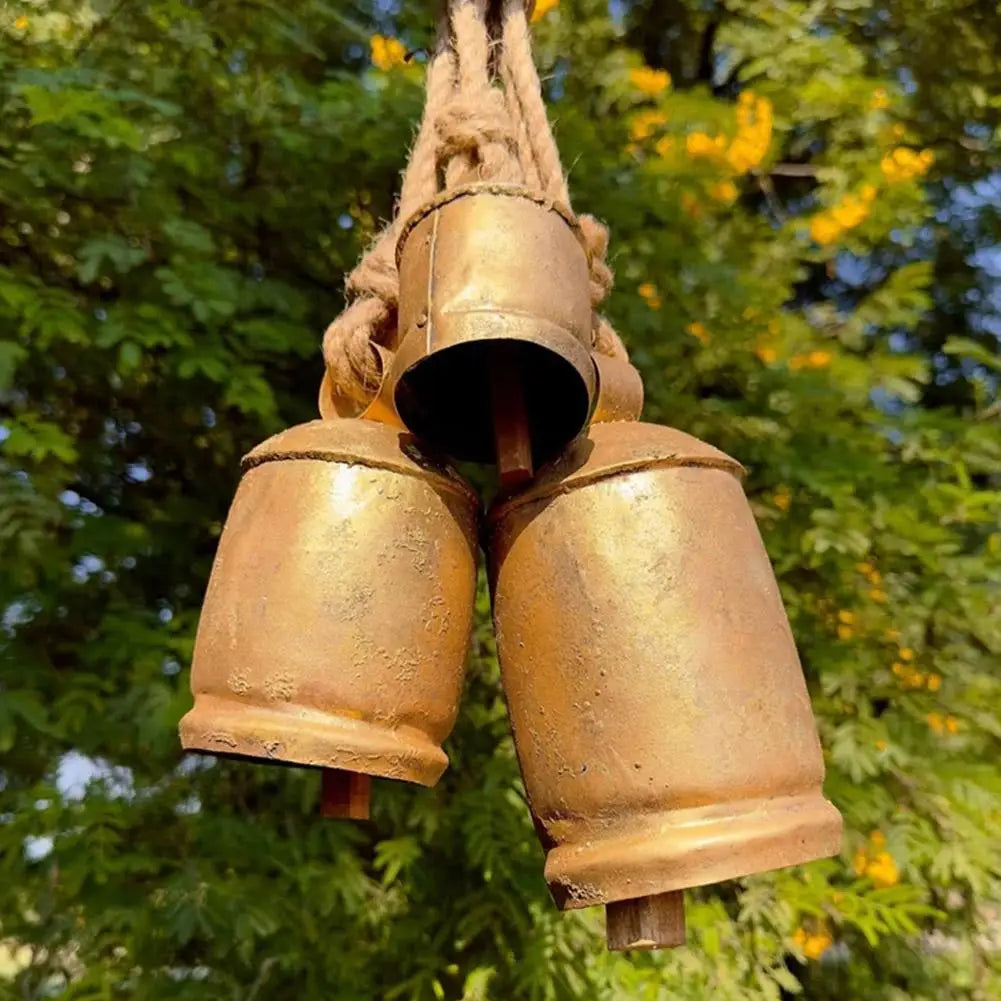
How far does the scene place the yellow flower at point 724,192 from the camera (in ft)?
8.19

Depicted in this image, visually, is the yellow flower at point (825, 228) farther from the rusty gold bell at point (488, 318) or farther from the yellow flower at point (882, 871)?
the rusty gold bell at point (488, 318)

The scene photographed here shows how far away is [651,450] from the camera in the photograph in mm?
675

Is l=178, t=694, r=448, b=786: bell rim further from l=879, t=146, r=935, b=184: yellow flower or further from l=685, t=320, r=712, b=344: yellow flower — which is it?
l=879, t=146, r=935, b=184: yellow flower

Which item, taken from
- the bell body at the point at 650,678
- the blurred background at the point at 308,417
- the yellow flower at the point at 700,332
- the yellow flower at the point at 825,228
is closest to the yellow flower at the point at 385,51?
the blurred background at the point at 308,417

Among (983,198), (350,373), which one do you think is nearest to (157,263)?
(350,373)

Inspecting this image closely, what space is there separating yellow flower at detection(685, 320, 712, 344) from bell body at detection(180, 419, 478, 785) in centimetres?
164

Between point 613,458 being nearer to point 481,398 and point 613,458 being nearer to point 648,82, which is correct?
point 481,398

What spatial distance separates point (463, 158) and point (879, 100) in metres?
2.41

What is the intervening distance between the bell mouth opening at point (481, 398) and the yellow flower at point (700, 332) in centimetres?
158

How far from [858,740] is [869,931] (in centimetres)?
38

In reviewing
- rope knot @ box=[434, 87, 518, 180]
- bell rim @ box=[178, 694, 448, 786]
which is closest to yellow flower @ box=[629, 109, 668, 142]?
rope knot @ box=[434, 87, 518, 180]

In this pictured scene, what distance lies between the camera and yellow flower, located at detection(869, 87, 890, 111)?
273 centimetres

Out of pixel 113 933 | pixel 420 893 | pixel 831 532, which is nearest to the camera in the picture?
pixel 113 933

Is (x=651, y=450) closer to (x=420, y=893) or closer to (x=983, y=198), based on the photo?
(x=420, y=893)
